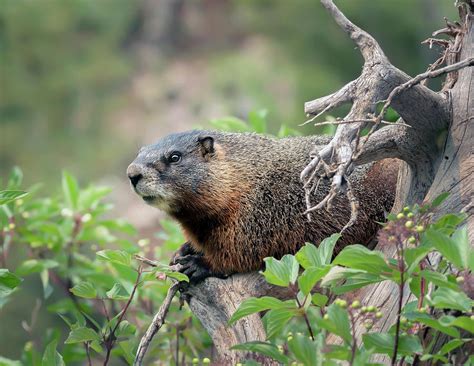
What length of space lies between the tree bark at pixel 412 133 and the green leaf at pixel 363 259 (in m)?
0.56

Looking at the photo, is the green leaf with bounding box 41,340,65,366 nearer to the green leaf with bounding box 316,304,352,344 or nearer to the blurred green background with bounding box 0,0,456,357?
the green leaf with bounding box 316,304,352,344

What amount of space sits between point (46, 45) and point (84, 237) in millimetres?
8769

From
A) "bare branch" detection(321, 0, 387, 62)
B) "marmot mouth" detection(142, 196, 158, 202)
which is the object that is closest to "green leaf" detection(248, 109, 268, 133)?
"marmot mouth" detection(142, 196, 158, 202)

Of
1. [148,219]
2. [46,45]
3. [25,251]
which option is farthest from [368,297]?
[46,45]

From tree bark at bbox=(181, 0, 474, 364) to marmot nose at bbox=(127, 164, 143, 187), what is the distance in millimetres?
868

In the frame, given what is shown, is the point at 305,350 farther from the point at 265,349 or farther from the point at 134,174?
the point at 134,174

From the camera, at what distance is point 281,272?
2.50m

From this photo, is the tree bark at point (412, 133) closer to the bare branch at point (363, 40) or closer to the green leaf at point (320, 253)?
the bare branch at point (363, 40)

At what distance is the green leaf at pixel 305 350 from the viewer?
7.30 ft

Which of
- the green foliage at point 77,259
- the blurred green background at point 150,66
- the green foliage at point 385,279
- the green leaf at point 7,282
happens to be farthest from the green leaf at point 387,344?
the blurred green background at point 150,66

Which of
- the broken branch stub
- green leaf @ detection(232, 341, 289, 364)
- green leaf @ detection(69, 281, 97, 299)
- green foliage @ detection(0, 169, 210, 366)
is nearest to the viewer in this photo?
green leaf @ detection(232, 341, 289, 364)

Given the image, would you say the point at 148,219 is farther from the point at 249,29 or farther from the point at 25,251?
the point at 25,251

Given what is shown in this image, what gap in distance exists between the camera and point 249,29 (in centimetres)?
1349

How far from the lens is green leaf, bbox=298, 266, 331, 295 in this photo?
2.37 m
